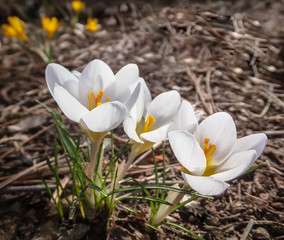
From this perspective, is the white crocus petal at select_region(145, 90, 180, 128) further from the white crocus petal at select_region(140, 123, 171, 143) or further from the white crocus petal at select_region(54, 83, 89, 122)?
the white crocus petal at select_region(54, 83, 89, 122)

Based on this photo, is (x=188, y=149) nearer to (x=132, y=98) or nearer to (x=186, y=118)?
(x=186, y=118)

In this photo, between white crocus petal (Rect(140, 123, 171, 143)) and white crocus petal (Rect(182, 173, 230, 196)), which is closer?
white crocus petal (Rect(182, 173, 230, 196))

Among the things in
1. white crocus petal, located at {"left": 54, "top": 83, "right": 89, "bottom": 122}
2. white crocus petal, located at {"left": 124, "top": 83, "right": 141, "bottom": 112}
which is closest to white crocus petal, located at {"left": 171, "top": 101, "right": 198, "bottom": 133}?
white crocus petal, located at {"left": 124, "top": 83, "right": 141, "bottom": 112}

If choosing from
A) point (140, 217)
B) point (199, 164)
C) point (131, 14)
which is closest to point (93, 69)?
point (199, 164)

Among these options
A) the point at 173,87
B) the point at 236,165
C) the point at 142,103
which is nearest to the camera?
the point at 236,165

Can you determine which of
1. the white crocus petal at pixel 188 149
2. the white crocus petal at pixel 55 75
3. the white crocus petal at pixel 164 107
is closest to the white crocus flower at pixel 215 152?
the white crocus petal at pixel 188 149

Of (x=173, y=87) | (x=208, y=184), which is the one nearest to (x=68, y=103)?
(x=208, y=184)

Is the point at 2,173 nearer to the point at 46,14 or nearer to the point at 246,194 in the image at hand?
the point at 246,194
